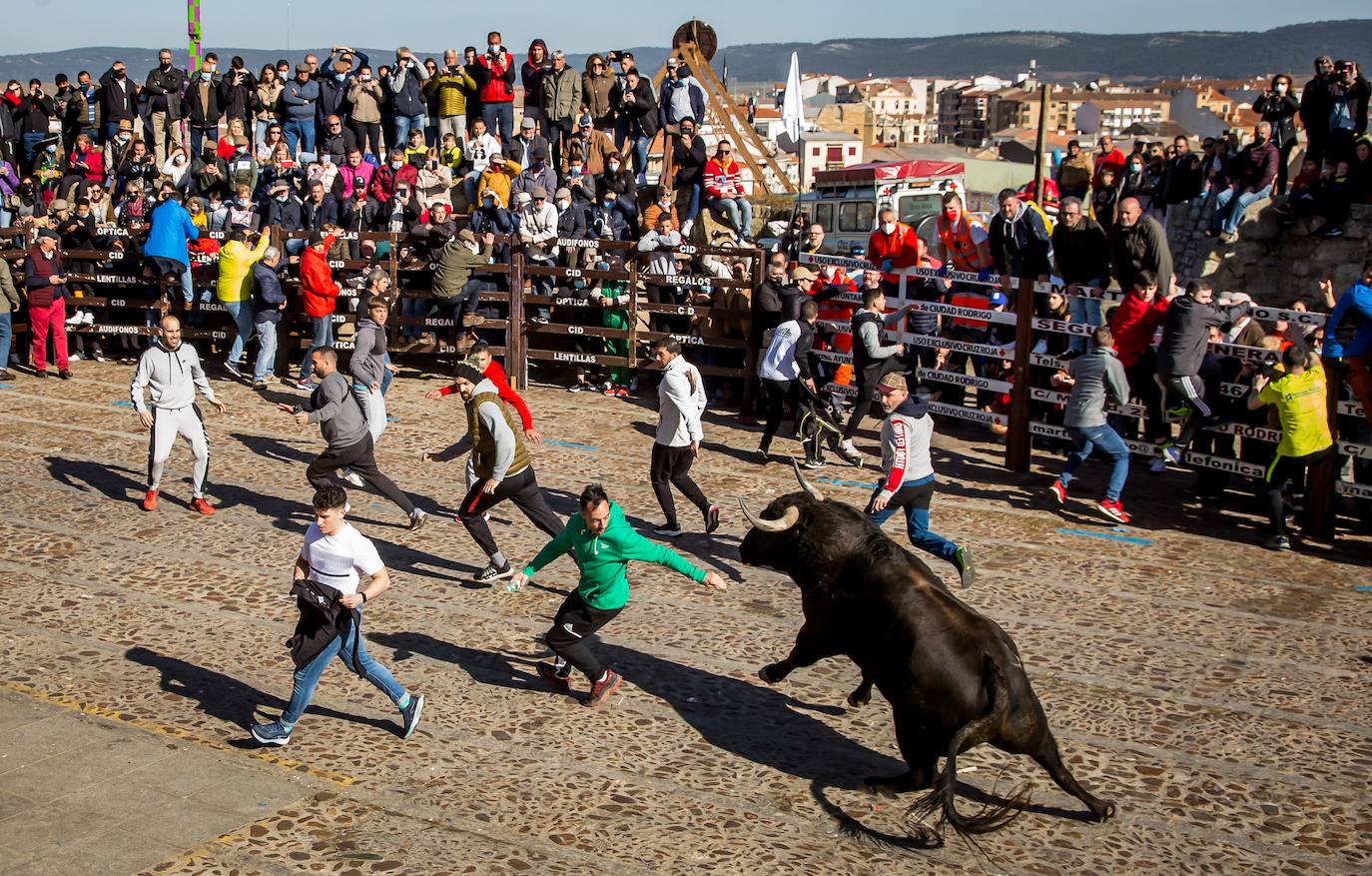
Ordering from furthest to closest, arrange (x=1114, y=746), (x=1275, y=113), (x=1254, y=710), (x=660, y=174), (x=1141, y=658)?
(x=660, y=174)
(x=1275, y=113)
(x=1141, y=658)
(x=1254, y=710)
(x=1114, y=746)

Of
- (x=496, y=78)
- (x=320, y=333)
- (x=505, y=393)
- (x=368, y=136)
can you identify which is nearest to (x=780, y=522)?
(x=505, y=393)

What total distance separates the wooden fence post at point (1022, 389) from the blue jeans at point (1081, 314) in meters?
0.41

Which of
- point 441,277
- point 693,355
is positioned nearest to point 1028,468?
point 693,355

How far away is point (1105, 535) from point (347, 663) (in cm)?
742

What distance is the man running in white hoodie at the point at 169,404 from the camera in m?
12.8

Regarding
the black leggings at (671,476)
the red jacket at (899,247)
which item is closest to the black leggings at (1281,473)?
the black leggings at (671,476)

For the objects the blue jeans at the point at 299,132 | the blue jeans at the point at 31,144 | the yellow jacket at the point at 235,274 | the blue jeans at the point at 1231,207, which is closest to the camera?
the yellow jacket at the point at 235,274

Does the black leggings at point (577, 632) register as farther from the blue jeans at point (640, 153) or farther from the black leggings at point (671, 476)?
the blue jeans at point (640, 153)

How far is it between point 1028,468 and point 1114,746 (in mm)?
6693

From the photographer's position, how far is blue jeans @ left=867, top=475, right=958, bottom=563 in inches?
425

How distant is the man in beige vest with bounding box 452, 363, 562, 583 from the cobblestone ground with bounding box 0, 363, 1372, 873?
46cm

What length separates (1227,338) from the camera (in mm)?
13492

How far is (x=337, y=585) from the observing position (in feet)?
26.4

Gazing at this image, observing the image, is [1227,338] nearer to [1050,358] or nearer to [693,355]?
[1050,358]
